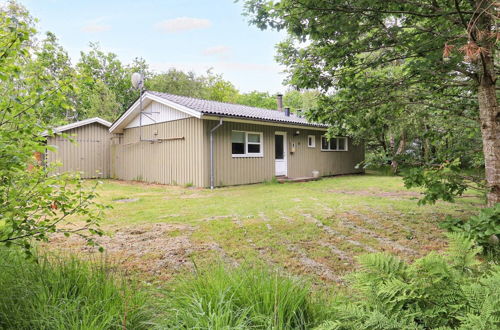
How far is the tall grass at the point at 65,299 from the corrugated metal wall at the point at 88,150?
1297cm

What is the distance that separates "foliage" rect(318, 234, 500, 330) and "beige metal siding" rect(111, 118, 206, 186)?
878cm

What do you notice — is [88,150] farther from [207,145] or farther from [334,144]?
[334,144]

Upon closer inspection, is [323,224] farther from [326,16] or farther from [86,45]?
[86,45]

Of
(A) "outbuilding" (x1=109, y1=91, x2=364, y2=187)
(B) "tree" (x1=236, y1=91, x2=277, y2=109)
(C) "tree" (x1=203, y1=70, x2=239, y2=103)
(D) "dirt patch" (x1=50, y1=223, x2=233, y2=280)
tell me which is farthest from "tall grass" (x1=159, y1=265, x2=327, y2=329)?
(B) "tree" (x1=236, y1=91, x2=277, y2=109)

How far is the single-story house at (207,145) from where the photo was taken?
10.1 meters

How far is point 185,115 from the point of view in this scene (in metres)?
10.6

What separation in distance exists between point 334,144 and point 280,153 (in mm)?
4512

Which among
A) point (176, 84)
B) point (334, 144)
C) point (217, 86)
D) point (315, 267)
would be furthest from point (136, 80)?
point (217, 86)

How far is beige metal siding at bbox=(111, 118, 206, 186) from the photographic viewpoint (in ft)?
33.3

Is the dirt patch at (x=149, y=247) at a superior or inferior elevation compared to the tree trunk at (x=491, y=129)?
inferior

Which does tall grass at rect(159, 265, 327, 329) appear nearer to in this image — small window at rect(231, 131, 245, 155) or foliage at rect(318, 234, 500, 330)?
foliage at rect(318, 234, 500, 330)

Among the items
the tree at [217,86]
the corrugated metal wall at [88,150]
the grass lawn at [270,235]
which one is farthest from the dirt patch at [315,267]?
the tree at [217,86]

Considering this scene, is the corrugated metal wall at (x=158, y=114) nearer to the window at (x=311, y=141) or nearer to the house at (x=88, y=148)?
the house at (x=88, y=148)

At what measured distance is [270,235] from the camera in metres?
3.89
